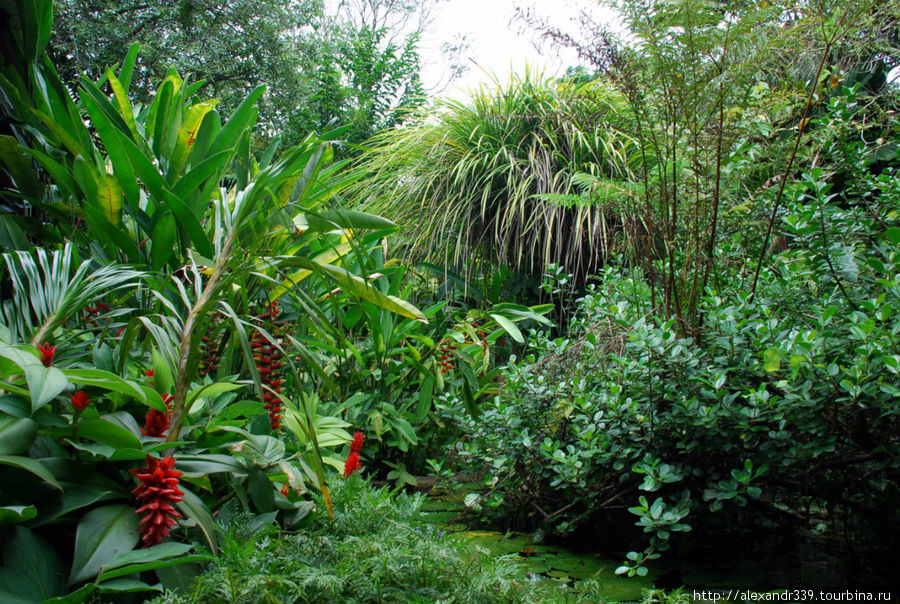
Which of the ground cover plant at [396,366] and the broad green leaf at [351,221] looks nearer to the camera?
the ground cover plant at [396,366]

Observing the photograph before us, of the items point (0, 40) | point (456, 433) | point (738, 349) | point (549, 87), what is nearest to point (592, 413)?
point (738, 349)

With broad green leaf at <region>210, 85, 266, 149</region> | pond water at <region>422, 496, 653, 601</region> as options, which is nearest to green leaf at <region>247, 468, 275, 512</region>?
pond water at <region>422, 496, 653, 601</region>

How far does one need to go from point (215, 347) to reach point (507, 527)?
1.08 meters

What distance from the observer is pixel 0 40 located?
5.48 feet

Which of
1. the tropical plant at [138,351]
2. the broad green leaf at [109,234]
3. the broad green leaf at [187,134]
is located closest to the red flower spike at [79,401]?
the tropical plant at [138,351]

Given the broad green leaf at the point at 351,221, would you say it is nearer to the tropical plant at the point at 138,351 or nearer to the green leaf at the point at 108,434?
the tropical plant at the point at 138,351

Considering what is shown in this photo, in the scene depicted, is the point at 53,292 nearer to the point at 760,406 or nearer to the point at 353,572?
the point at 353,572

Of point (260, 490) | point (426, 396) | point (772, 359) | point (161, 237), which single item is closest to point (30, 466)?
point (260, 490)

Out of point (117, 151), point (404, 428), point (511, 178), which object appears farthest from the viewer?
point (511, 178)

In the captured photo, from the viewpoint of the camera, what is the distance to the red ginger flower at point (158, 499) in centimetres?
89

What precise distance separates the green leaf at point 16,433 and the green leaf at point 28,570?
4.4 inches

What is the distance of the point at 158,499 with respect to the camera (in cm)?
89

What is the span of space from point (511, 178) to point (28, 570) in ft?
9.86

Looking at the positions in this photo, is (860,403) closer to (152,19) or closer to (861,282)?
(861,282)
